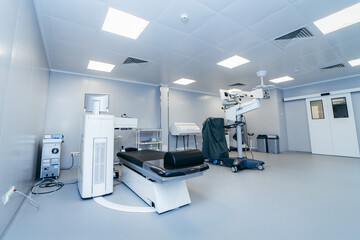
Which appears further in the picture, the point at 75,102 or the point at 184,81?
the point at 184,81

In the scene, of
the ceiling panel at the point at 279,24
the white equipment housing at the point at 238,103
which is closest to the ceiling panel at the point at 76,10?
the ceiling panel at the point at 279,24

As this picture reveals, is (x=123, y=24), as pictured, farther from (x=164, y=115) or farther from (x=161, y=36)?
(x=164, y=115)

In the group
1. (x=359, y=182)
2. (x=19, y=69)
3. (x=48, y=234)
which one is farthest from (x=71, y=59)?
(x=359, y=182)

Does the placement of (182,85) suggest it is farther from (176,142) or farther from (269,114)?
(269,114)

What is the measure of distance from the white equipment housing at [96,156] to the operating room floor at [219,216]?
189 mm

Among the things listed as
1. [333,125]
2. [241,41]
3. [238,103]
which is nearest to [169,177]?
[241,41]

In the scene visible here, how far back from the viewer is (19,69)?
1.75 metres

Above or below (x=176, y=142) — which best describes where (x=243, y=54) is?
above

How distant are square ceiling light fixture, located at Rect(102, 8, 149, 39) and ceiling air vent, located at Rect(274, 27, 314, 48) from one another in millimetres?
2691

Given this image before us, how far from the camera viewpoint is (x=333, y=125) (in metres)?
5.62

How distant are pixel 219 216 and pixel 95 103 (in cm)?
261

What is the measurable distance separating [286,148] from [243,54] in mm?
5195

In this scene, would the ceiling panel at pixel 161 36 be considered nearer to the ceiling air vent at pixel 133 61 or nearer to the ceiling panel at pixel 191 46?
the ceiling panel at pixel 191 46

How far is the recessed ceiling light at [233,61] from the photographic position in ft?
13.2
